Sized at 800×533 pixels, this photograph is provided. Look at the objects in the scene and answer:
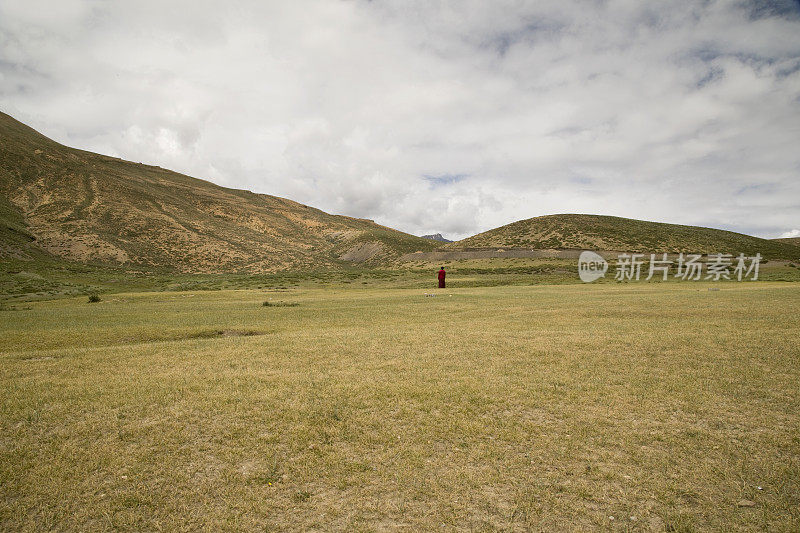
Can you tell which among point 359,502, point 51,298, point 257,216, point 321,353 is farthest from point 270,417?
point 257,216

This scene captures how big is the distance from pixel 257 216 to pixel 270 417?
151 m

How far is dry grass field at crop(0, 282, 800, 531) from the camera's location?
4.81 metres

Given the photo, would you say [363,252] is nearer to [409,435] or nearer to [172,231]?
[172,231]

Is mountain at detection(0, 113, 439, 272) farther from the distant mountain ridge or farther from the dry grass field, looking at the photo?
the dry grass field

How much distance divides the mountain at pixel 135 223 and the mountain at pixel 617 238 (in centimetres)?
3267

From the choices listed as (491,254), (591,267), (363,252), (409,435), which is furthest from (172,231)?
(409,435)

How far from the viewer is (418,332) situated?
52.9 ft

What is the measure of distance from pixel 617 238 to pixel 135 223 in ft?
409

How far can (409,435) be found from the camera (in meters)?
6.75

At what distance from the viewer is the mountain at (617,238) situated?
93.0 meters

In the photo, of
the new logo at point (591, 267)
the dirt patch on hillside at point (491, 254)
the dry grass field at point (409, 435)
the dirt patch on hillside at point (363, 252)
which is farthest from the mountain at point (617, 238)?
the dry grass field at point (409, 435)

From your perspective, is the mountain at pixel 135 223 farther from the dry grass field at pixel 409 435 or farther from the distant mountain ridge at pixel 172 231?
the dry grass field at pixel 409 435

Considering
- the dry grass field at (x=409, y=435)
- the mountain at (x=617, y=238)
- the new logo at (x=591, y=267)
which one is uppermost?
the mountain at (x=617, y=238)

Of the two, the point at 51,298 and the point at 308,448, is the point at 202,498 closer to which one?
the point at 308,448
